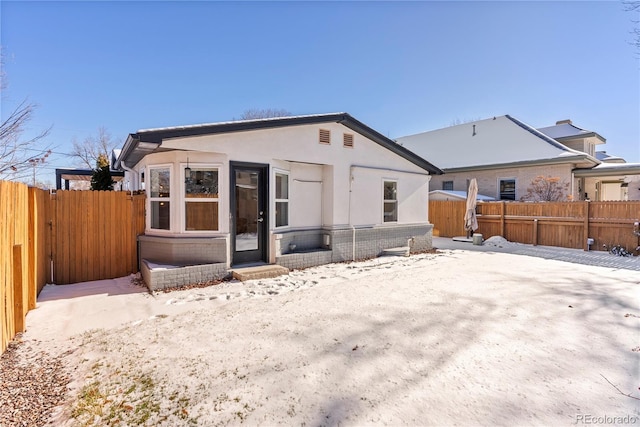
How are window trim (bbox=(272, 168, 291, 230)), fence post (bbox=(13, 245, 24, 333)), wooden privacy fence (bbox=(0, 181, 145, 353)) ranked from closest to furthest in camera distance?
fence post (bbox=(13, 245, 24, 333)) → wooden privacy fence (bbox=(0, 181, 145, 353)) → window trim (bbox=(272, 168, 291, 230))

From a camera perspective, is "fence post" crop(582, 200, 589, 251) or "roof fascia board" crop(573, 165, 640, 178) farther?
"roof fascia board" crop(573, 165, 640, 178)

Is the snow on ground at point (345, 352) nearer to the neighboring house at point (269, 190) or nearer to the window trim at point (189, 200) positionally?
the neighboring house at point (269, 190)

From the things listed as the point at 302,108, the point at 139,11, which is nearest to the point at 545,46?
the point at 139,11

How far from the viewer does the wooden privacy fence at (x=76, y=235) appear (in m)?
4.60

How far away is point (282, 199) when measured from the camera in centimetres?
789

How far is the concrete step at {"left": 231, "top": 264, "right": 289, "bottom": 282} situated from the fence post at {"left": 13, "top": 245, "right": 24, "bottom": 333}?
11.1 feet

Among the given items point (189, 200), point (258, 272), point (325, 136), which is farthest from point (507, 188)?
point (189, 200)

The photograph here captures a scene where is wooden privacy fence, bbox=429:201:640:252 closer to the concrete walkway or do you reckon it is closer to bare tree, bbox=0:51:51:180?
the concrete walkway

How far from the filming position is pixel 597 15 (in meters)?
7.18

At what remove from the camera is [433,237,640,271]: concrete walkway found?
8.59 metres

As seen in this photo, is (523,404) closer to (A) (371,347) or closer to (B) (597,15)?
(A) (371,347)

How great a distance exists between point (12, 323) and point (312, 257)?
5.72 meters

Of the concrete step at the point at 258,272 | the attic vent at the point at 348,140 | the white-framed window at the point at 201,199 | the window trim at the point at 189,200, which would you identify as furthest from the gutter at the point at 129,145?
the attic vent at the point at 348,140

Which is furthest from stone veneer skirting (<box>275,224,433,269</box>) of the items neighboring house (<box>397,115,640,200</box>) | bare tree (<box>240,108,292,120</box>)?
bare tree (<box>240,108,292,120</box>)
